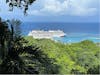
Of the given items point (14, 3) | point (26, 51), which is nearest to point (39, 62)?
point (26, 51)

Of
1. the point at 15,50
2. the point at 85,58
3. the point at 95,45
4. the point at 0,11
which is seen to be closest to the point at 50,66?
the point at 15,50

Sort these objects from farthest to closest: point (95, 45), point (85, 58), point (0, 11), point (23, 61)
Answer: point (95, 45), point (85, 58), point (0, 11), point (23, 61)

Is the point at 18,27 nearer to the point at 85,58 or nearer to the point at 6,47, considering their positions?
the point at 6,47

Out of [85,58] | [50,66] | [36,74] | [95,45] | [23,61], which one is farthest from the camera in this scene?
[95,45]

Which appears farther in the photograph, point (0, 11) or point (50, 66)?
point (0, 11)

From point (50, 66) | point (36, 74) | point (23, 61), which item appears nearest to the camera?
point (36, 74)

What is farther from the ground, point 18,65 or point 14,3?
point 14,3

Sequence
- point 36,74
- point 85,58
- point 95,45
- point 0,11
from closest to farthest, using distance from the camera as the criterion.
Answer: point 36,74
point 0,11
point 85,58
point 95,45

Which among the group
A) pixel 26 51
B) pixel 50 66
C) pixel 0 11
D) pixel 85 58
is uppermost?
pixel 0 11

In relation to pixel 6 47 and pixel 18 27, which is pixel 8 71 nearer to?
pixel 6 47
